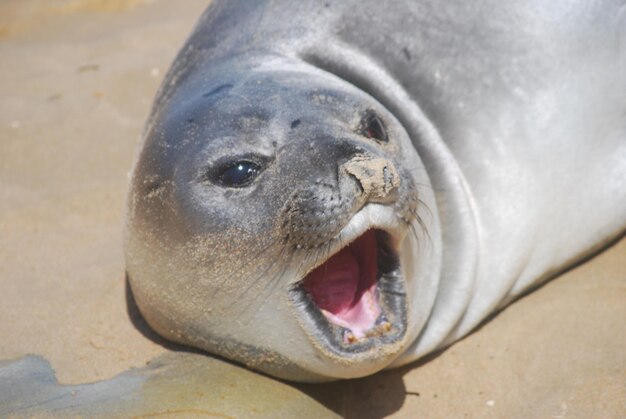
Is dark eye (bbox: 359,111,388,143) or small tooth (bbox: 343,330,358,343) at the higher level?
dark eye (bbox: 359,111,388,143)

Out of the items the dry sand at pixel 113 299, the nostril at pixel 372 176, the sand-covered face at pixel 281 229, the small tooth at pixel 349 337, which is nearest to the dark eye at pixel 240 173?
the sand-covered face at pixel 281 229

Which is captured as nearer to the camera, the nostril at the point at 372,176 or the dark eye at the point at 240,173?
the nostril at the point at 372,176

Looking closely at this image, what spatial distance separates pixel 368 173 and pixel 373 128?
15.0 inches

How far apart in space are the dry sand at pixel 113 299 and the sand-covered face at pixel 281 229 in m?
0.23

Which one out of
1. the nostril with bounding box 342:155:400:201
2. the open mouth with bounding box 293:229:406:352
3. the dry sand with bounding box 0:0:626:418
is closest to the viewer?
the nostril with bounding box 342:155:400:201

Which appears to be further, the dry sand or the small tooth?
the dry sand

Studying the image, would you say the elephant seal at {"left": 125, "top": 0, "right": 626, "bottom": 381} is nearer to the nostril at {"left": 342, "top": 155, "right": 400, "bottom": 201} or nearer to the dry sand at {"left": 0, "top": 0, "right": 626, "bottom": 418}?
the nostril at {"left": 342, "top": 155, "right": 400, "bottom": 201}

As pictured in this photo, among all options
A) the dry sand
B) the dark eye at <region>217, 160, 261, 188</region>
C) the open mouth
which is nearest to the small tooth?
the open mouth

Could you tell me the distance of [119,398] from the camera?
2.69m

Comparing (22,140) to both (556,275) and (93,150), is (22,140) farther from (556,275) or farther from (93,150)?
(556,275)

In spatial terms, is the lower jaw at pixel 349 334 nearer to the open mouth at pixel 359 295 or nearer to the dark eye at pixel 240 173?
Answer: the open mouth at pixel 359 295

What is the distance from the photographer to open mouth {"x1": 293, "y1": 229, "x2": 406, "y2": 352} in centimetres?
262

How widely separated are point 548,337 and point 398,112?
84 centimetres

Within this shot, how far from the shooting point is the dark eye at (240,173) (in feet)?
8.73
